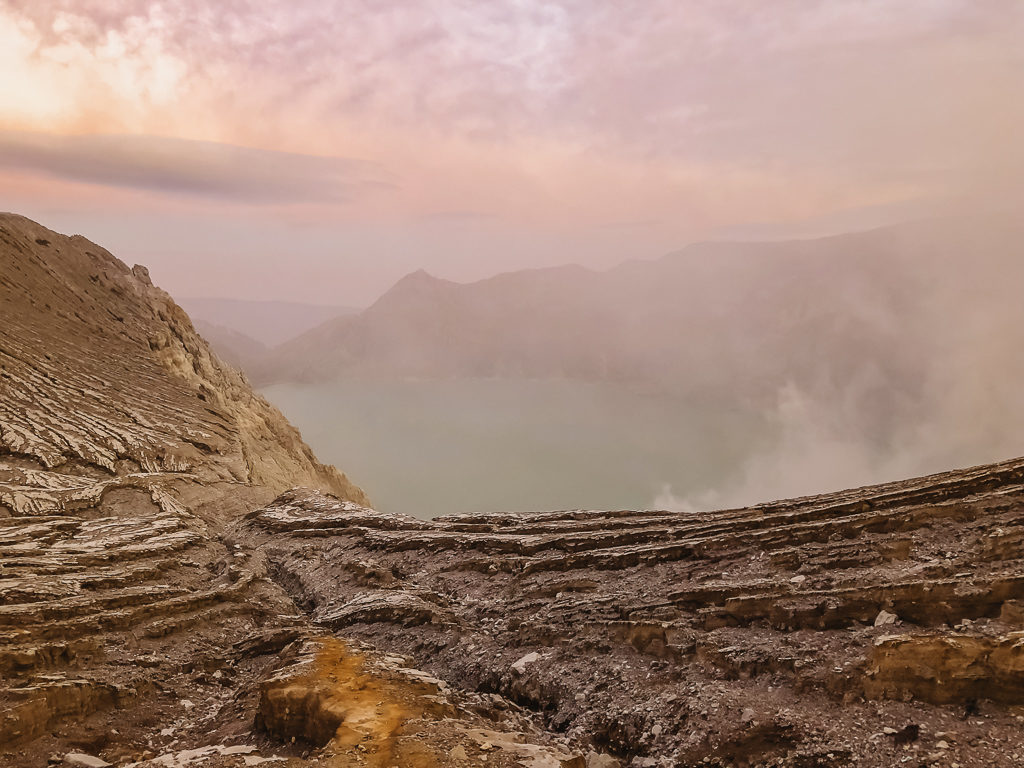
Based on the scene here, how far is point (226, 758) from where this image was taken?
916 centimetres

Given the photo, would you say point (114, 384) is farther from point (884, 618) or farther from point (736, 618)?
point (884, 618)

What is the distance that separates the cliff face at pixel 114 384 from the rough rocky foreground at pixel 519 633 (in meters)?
4.04

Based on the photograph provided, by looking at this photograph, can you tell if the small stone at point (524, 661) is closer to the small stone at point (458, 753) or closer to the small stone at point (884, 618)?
the small stone at point (458, 753)

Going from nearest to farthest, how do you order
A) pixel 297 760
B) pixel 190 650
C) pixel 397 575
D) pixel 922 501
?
pixel 297 760
pixel 190 650
pixel 922 501
pixel 397 575

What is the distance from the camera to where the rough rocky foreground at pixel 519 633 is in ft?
29.5

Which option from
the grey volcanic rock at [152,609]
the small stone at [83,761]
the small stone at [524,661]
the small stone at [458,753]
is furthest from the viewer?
the small stone at [524,661]

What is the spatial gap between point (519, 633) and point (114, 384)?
99.1 feet

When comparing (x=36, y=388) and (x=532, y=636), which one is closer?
(x=532, y=636)

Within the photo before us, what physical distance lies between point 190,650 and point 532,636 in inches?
311

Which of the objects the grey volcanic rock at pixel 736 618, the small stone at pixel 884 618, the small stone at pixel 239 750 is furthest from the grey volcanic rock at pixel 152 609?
the small stone at pixel 884 618

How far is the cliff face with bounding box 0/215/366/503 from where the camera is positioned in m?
27.9

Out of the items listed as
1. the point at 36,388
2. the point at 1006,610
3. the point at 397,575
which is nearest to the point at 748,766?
the point at 1006,610

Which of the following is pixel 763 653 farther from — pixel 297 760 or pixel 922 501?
pixel 297 760

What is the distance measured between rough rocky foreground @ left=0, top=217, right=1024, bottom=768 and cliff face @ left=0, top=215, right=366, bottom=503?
4037mm
